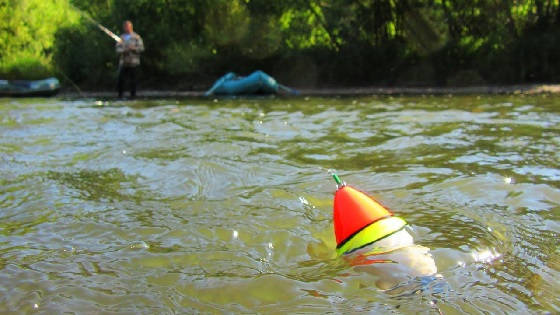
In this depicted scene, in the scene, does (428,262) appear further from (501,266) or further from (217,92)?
(217,92)

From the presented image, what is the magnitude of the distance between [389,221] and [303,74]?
1690 centimetres

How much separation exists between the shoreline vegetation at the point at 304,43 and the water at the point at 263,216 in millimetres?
10563

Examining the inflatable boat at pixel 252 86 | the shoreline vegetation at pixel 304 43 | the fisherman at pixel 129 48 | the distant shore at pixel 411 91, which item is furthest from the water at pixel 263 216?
the shoreline vegetation at pixel 304 43

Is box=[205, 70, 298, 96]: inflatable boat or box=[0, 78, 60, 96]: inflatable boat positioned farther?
box=[0, 78, 60, 96]: inflatable boat

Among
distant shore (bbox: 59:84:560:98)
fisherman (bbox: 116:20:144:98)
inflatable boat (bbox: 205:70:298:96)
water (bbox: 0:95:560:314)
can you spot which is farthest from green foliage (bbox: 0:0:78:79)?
water (bbox: 0:95:560:314)

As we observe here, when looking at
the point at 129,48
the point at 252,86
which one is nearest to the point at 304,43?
the point at 252,86

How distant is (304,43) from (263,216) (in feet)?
56.7

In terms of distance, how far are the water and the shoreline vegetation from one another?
1056cm

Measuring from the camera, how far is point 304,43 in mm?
20562

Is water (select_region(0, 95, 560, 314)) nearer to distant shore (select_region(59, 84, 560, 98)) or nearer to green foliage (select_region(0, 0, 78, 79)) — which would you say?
distant shore (select_region(59, 84, 560, 98))

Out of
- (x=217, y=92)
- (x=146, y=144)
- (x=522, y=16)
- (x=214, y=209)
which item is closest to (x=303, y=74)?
(x=217, y=92)

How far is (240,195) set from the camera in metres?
4.56

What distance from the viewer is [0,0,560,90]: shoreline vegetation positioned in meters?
18.0

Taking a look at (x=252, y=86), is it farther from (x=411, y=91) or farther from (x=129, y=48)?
(x=411, y=91)
